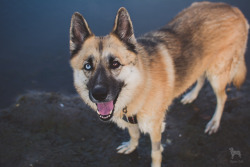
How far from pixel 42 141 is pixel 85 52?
5.61 feet

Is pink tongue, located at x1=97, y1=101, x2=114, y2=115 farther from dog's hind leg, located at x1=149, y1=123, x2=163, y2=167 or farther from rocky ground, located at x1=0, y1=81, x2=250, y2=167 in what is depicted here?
rocky ground, located at x1=0, y1=81, x2=250, y2=167

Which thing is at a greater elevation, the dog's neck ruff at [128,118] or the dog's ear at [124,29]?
the dog's ear at [124,29]

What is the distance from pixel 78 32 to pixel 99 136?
1.61 m

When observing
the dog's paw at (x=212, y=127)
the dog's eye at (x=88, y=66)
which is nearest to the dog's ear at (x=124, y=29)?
the dog's eye at (x=88, y=66)

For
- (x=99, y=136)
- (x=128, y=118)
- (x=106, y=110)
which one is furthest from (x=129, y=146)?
(x=106, y=110)

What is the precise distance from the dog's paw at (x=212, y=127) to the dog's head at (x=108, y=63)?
162 cm

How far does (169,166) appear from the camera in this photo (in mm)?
2541

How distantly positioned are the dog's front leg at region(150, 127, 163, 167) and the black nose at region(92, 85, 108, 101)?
2.66ft

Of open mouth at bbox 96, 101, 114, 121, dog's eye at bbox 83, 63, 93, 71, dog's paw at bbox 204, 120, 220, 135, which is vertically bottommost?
dog's paw at bbox 204, 120, 220, 135

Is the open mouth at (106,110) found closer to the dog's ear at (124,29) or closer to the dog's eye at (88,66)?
the dog's eye at (88,66)

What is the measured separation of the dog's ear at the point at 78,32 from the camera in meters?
1.97

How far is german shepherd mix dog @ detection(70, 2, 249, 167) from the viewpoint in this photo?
1895 mm

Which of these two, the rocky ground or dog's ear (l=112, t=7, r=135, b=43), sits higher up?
dog's ear (l=112, t=7, r=135, b=43)

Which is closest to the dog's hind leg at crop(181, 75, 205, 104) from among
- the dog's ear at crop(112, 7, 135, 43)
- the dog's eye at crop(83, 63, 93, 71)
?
the dog's ear at crop(112, 7, 135, 43)
